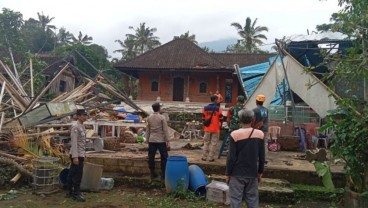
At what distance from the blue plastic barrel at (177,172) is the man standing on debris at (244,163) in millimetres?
2522

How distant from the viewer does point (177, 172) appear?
24.2 feet

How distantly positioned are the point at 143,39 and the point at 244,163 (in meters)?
44.1

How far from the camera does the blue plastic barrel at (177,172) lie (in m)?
7.38

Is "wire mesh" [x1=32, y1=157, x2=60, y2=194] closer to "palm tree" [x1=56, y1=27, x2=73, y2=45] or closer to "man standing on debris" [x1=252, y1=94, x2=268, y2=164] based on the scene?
"man standing on debris" [x1=252, y1=94, x2=268, y2=164]

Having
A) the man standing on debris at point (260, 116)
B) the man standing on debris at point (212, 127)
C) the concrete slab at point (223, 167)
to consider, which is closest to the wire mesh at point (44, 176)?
the concrete slab at point (223, 167)

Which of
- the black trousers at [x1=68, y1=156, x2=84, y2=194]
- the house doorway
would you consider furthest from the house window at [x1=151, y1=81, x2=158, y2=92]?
the black trousers at [x1=68, y1=156, x2=84, y2=194]

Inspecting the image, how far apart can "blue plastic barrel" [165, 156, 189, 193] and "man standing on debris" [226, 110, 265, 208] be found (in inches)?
99.3

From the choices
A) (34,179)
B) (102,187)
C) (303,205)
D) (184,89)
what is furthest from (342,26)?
(184,89)

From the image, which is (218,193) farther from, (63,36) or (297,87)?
(63,36)

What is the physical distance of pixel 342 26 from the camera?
599cm

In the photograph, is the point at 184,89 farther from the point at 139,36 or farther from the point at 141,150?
the point at 139,36

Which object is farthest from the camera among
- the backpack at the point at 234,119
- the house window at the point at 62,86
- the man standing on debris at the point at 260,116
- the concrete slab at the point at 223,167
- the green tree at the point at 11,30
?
the green tree at the point at 11,30

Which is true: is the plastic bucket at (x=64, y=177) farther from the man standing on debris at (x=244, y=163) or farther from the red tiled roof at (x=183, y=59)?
the red tiled roof at (x=183, y=59)

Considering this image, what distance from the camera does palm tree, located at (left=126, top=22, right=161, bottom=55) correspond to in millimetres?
47625
